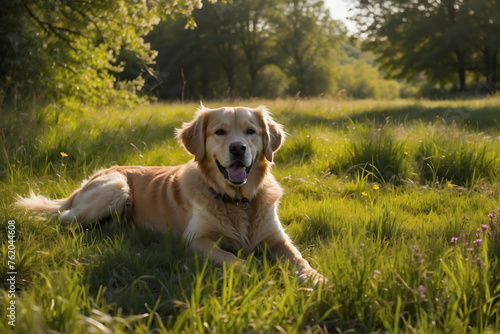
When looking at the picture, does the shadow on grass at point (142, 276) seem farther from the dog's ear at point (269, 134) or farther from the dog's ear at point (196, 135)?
the dog's ear at point (269, 134)

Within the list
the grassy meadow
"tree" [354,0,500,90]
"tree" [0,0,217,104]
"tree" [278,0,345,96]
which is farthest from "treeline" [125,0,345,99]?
the grassy meadow

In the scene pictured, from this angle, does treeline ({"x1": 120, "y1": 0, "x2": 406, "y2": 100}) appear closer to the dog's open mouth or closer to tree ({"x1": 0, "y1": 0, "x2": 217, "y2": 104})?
tree ({"x1": 0, "y1": 0, "x2": 217, "y2": 104})

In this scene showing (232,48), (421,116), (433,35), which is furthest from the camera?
(232,48)

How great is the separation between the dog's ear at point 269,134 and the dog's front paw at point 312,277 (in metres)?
1.16

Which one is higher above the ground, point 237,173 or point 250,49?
point 250,49

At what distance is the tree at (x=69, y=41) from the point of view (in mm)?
7215

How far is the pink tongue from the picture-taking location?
3232 mm

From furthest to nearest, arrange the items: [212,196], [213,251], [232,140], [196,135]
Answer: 1. [196,135]
2. [212,196]
3. [232,140]
4. [213,251]

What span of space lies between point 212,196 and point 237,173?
0.31 metres

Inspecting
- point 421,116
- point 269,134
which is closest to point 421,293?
point 269,134

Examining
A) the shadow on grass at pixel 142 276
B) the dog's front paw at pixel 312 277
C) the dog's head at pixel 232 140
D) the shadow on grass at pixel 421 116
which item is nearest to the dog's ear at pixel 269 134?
the dog's head at pixel 232 140

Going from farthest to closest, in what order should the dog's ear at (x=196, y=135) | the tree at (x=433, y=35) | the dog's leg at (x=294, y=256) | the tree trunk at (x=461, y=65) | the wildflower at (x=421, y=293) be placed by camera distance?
the tree trunk at (x=461, y=65) < the tree at (x=433, y=35) < the dog's ear at (x=196, y=135) < the dog's leg at (x=294, y=256) < the wildflower at (x=421, y=293)

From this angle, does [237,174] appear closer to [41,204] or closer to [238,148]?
[238,148]

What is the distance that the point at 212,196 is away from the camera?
3.40 metres
